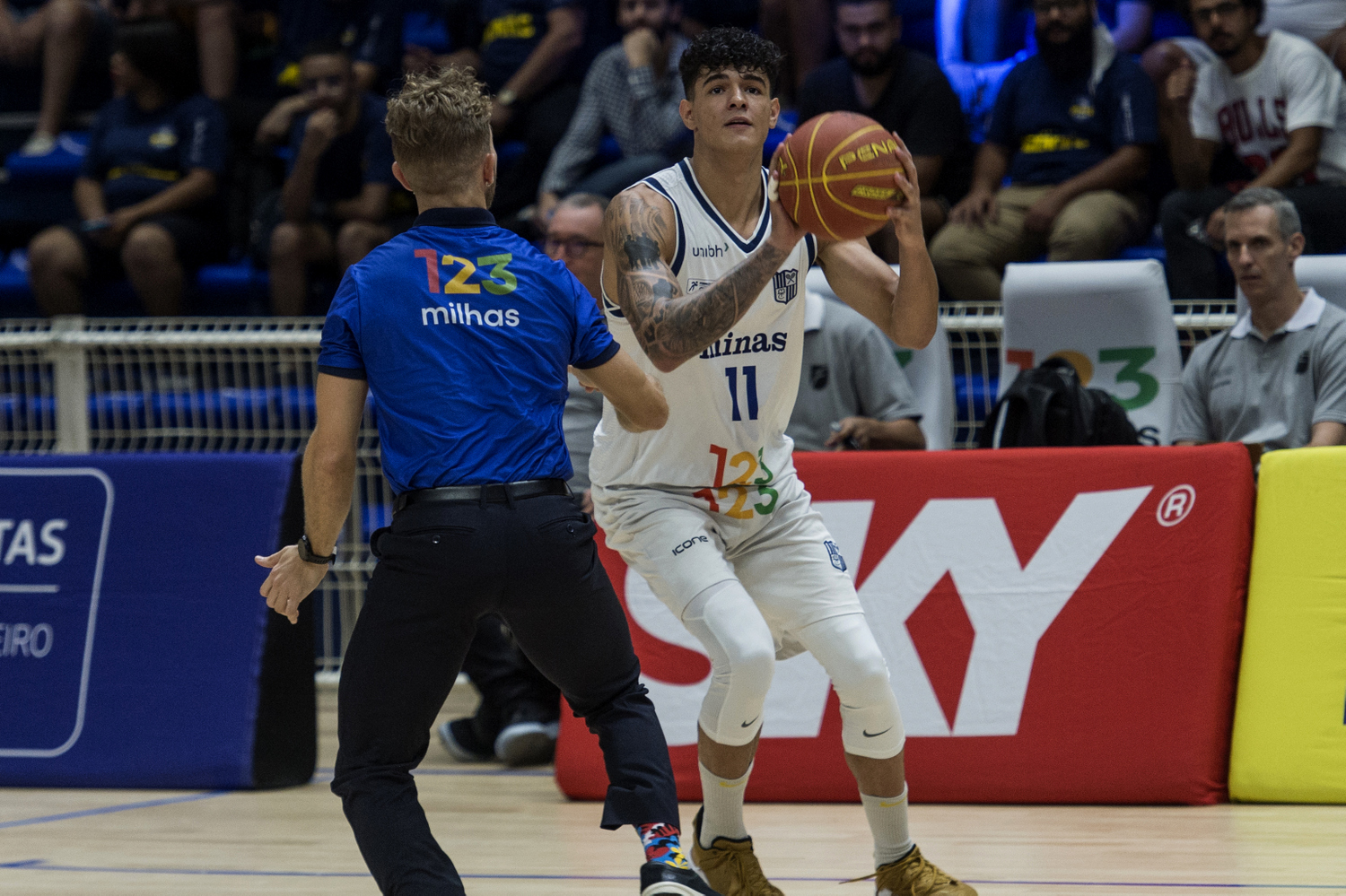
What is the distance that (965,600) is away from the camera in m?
5.32

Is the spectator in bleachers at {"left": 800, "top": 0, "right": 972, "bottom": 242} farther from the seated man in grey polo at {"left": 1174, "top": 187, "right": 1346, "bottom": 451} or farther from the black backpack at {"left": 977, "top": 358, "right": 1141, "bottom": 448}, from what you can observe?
the black backpack at {"left": 977, "top": 358, "right": 1141, "bottom": 448}

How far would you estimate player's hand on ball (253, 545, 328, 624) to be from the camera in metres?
3.14

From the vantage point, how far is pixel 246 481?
19.5 ft

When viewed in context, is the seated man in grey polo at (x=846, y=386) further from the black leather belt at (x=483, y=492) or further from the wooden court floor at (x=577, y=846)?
the black leather belt at (x=483, y=492)

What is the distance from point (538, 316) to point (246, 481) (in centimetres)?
315

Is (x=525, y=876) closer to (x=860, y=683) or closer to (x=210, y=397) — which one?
(x=860, y=683)

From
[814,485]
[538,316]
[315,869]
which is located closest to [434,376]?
[538,316]

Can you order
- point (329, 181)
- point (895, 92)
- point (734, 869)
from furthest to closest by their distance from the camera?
1. point (329, 181)
2. point (895, 92)
3. point (734, 869)

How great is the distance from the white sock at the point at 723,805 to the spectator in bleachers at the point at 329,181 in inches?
230

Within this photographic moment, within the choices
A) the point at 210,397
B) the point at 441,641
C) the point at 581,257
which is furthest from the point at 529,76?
the point at 441,641

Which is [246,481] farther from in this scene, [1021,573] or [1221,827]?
[1221,827]

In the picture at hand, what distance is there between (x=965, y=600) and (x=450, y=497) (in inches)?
108

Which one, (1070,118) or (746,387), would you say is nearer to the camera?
(746,387)

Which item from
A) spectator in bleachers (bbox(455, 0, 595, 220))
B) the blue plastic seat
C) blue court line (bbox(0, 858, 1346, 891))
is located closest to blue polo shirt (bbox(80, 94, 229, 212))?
the blue plastic seat
